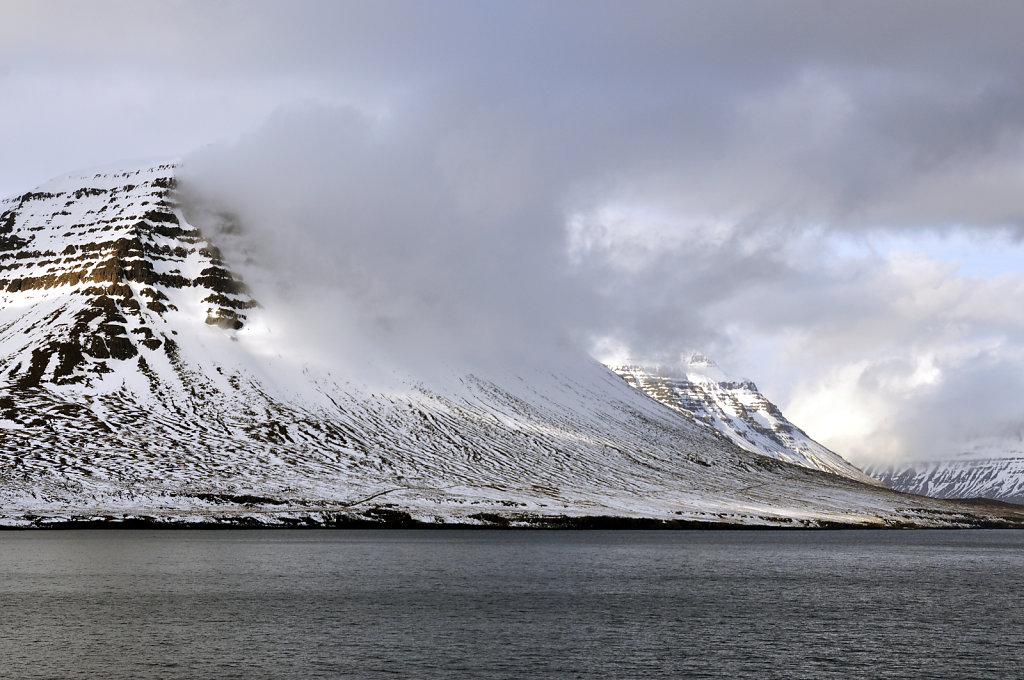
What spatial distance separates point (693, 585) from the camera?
102 metres

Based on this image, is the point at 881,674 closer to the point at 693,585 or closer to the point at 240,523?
the point at 693,585

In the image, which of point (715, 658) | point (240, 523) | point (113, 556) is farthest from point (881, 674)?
point (240, 523)

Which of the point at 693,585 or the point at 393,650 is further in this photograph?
the point at 693,585

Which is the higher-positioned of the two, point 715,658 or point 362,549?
point 362,549

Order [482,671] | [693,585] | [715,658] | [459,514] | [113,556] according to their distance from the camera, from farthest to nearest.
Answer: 1. [459,514]
2. [113,556]
3. [693,585]
4. [715,658]
5. [482,671]

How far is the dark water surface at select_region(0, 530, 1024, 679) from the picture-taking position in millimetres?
58906

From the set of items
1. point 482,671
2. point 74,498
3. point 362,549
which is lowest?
point 482,671

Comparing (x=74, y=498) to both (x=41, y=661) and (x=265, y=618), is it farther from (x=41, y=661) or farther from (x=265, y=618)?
(x=41, y=661)

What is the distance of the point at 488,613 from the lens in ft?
261

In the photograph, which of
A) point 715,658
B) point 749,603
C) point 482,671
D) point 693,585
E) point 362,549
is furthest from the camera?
point 362,549

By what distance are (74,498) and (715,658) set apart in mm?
143859

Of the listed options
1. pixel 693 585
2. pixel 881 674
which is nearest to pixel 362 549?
pixel 693 585

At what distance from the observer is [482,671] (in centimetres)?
5688

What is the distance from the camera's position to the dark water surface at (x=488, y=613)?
193 ft
